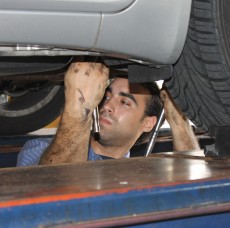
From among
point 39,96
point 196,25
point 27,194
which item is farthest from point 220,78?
point 39,96

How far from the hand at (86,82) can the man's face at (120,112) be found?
45 centimetres

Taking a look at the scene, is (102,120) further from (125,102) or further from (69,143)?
(69,143)

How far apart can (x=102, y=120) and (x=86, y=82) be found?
0.52 meters

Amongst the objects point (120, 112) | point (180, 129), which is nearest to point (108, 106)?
point (120, 112)

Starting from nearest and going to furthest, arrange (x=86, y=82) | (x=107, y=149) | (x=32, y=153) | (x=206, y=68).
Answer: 1. (x=206, y=68)
2. (x=86, y=82)
3. (x=32, y=153)
4. (x=107, y=149)

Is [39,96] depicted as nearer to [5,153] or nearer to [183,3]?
[5,153]

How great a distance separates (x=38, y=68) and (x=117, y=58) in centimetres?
22

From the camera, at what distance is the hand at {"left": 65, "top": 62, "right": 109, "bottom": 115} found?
5.18ft

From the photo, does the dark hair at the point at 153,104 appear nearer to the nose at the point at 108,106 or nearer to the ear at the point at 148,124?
the ear at the point at 148,124

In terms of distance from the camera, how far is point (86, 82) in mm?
1584

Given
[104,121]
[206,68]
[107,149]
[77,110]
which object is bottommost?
[107,149]

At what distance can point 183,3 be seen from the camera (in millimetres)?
1137

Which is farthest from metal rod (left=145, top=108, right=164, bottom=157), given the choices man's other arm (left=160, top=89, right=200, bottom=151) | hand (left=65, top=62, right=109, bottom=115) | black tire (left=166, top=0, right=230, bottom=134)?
black tire (left=166, top=0, right=230, bottom=134)

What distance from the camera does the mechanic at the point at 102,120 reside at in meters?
1.60
